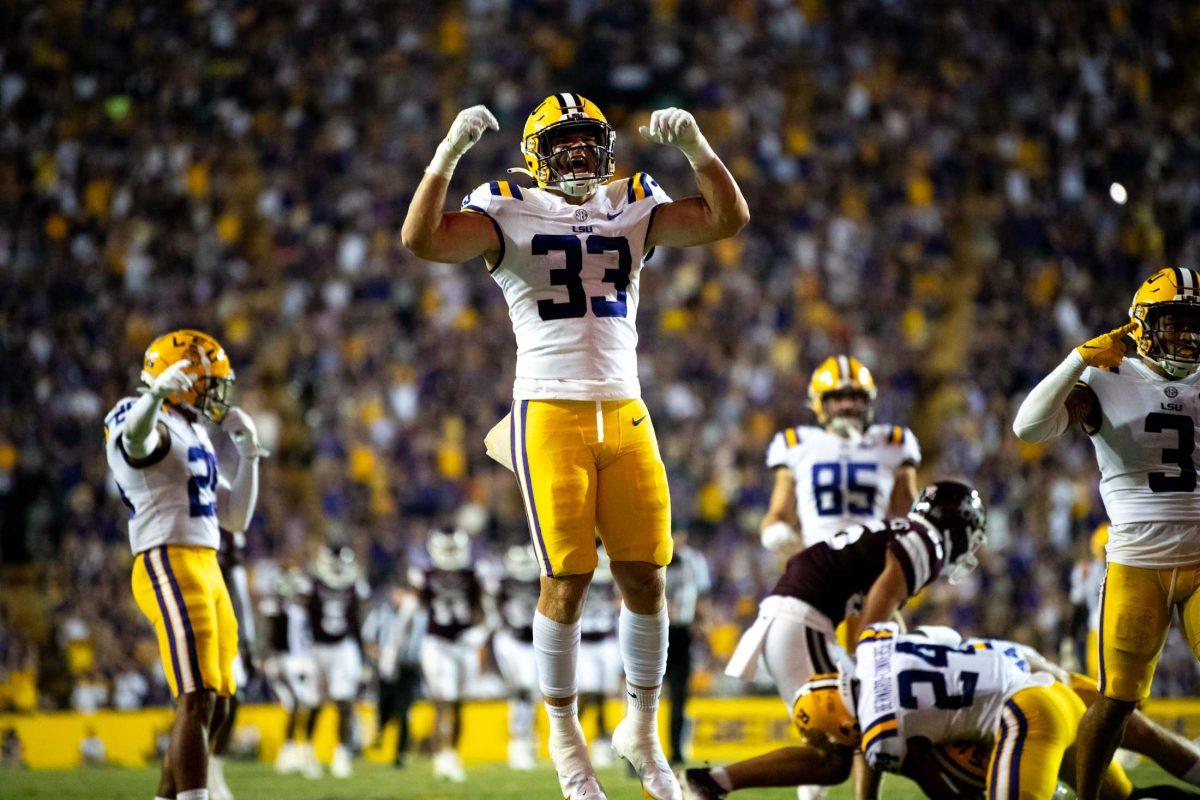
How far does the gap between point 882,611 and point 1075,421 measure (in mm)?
1128

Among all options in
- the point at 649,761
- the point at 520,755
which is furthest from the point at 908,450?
the point at 520,755

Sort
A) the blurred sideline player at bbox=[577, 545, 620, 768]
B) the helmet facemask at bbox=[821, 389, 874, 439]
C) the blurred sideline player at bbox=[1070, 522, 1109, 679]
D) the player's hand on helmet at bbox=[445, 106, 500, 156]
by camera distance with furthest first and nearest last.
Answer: the blurred sideline player at bbox=[577, 545, 620, 768] → the blurred sideline player at bbox=[1070, 522, 1109, 679] → the helmet facemask at bbox=[821, 389, 874, 439] → the player's hand on helmet at bbox=[445, 106, 500, 156]

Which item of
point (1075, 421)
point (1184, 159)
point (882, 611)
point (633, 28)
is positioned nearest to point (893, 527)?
point (882, 611)

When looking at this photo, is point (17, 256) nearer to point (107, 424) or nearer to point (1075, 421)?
point (107, 424)

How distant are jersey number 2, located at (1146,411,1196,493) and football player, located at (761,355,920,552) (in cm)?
208

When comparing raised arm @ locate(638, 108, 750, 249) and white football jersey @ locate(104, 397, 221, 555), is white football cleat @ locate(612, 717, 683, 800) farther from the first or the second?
white football jersey @ locate(104, 397, 221, 555)

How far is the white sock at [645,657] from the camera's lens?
5.44 metres

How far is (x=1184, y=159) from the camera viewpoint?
1805 centimetres

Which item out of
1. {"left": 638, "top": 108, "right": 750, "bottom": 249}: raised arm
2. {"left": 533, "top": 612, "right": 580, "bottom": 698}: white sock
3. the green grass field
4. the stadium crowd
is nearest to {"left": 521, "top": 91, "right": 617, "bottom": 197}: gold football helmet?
{"left": 638, "top": 108, "right": 750, "bottom": 249}: raised arm

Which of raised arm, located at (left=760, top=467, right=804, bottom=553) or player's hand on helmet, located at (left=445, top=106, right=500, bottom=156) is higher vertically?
player's hand on helmet, located at (left=445, top=106, right=500, bottom=156)

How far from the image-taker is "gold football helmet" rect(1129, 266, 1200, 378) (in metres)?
5.72

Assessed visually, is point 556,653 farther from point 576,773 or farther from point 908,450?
point 908,450

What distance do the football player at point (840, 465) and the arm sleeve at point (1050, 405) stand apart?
79.1 inches

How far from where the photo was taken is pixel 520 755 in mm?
11812
